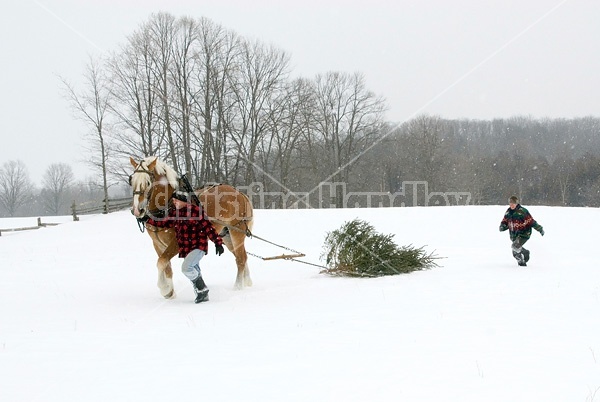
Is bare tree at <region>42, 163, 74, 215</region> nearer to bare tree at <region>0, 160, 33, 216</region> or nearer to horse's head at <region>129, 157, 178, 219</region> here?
bare tree at <region>0, 160, 33, 216</region>

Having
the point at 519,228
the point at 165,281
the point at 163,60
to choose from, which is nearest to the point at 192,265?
the point at 165,281

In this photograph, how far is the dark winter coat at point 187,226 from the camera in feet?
22.8

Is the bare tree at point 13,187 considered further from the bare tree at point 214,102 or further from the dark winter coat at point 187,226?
the dark winter coat at point 187,226

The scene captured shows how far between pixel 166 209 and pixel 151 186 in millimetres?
431

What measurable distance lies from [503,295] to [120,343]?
526cm

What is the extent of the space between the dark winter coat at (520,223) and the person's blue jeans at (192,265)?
7.21 metres

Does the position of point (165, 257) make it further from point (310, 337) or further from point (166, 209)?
point (310, 337)

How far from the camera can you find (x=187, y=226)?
6953mm

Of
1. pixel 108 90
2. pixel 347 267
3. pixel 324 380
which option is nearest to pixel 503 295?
pixel 347 267

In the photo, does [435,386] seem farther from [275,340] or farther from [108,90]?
[108,90]

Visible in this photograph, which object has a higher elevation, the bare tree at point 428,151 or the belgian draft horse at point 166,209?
the bare tree at point 428,151

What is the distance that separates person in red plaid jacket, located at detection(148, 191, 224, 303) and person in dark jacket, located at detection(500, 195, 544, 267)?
7.12m

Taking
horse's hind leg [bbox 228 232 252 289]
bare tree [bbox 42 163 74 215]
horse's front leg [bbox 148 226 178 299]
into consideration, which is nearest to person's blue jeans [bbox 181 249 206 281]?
horse's front leg [bbox 148 226 178 299]

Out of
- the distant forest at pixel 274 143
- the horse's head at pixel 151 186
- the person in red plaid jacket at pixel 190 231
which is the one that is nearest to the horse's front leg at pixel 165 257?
the person in red plaid jacket at pixel 190 231
